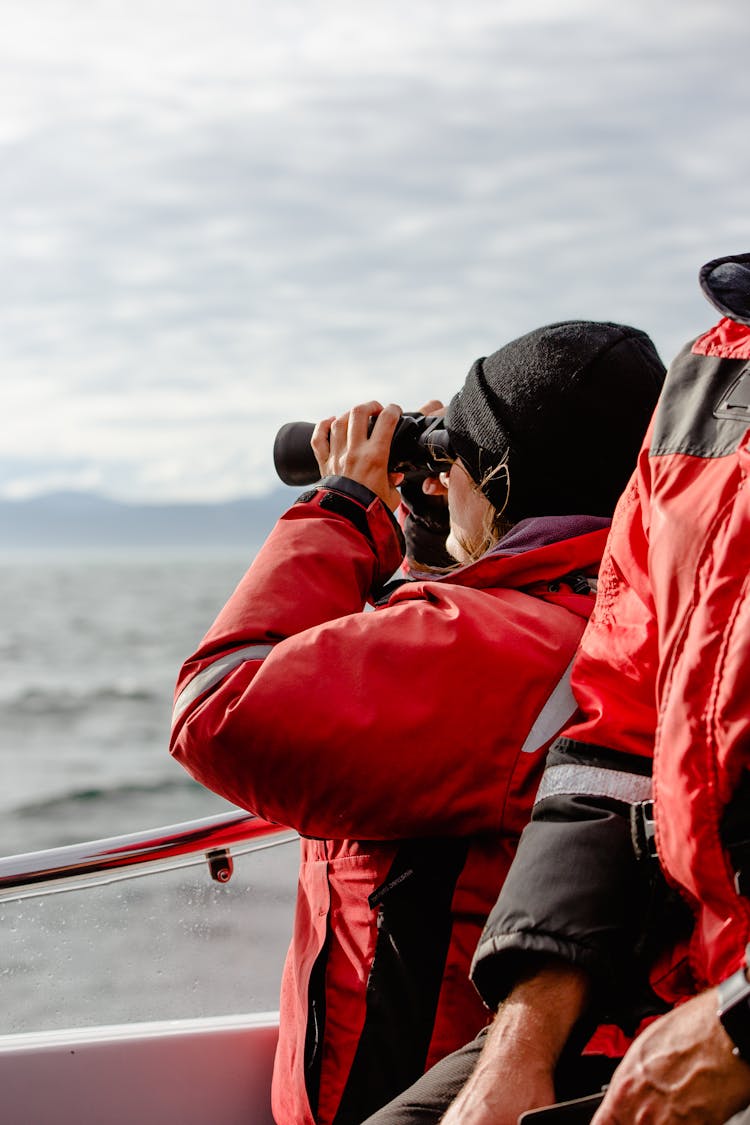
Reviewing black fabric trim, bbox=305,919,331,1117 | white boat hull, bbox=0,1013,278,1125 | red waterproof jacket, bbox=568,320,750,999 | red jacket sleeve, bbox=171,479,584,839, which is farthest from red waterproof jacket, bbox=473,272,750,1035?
white boat hull, bbox=0,1013,278,1125

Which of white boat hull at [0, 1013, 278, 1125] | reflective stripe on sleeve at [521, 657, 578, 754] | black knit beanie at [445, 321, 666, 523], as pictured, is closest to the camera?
reflective stripe on sleeve at [521, 657, 578, 754]

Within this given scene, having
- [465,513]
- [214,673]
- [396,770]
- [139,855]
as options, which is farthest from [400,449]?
[139,855]

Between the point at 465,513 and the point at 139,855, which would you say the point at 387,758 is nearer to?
the point at 465,513

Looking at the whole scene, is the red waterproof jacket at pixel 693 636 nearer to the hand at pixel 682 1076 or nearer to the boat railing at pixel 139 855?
the hand at pixel 682 1076

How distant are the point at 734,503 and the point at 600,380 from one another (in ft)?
1.96

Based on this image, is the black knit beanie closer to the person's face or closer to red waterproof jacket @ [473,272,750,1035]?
the person's face

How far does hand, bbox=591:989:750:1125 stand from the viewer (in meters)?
0.83

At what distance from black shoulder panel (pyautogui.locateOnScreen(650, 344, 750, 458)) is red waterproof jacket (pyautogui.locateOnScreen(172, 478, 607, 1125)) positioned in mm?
309

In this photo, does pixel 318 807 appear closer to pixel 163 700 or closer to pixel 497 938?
pixel 497 938

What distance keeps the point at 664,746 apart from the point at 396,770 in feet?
1.21

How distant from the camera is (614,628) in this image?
1.05 meters

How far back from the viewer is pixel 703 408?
98 cm

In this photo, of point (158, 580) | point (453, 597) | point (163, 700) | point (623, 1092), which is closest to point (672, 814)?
point (623, 1092)

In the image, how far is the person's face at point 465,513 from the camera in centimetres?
155
